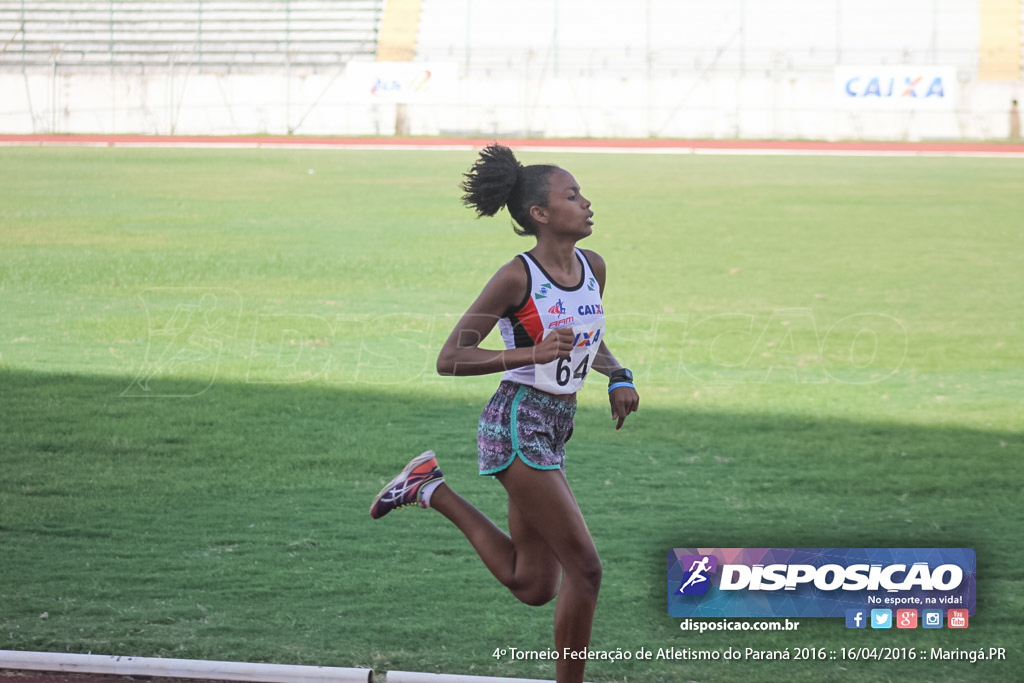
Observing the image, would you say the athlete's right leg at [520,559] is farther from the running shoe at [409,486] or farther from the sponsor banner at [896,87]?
the sponsor banner at [896,87]

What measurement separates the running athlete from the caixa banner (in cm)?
95

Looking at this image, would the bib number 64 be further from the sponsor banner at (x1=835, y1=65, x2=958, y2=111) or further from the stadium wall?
the sponsor banner at (x1=835, y1=65, x2=958, y2=111)

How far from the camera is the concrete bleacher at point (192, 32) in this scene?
4222 cm

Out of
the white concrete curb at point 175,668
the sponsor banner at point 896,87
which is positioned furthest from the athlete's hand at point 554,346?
the sponsor banner at point 896,87

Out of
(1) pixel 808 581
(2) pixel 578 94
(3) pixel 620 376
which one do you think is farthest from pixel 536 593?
(2) pixel 578 94

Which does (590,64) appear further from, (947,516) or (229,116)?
(947,516)

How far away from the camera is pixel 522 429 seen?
4.14 m

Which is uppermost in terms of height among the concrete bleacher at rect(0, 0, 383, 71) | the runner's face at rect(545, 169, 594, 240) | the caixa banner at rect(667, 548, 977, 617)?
the concrete bleacher at rect(0, 0, 383, 71)

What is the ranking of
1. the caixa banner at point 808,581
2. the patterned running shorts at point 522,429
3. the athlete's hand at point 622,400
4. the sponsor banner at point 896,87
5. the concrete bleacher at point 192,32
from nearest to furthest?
the patterned running shorts at point 522,429 < the athlete's hand at point 622,400 < the caixa banner at point 808,581 < the sponsor banner at point 896,87 < the concrete bleacher at point 192,32

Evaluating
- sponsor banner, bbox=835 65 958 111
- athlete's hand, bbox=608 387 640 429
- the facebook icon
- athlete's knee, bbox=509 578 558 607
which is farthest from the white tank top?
sponsor banner, bbox=835 65 958 111

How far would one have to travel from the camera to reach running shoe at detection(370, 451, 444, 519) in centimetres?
466

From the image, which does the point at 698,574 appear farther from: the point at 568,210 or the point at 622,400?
the point at 568,210

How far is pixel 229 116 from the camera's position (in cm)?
4006

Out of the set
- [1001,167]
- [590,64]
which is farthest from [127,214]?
[590,64]
